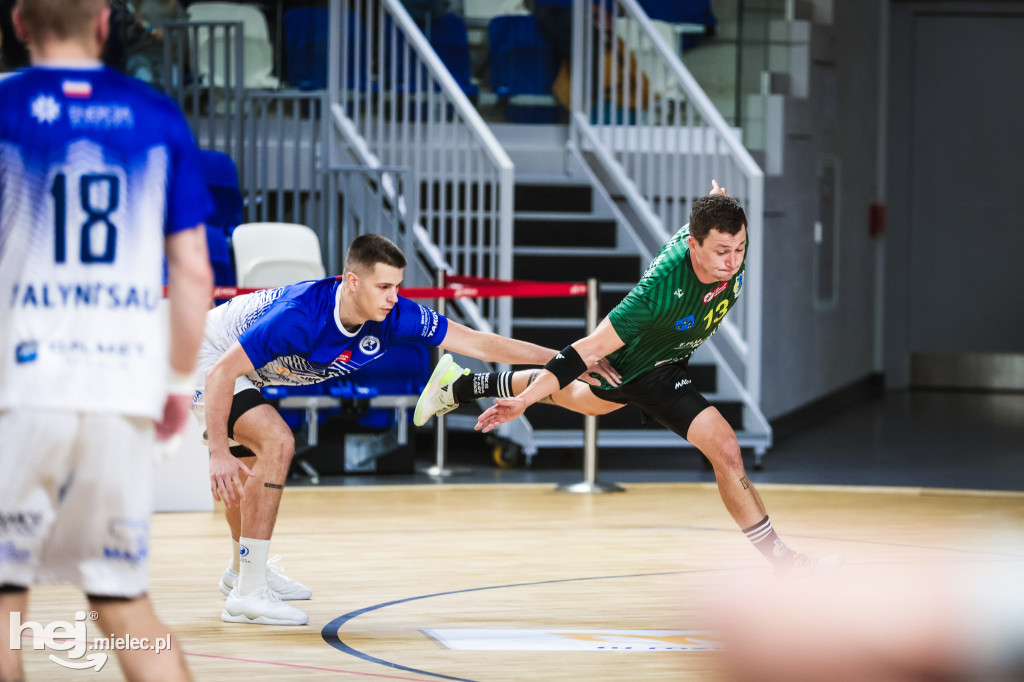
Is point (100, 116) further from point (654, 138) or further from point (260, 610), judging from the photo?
point (654, 138)

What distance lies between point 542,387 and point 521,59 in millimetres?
6346

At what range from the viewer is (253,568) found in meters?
4.31

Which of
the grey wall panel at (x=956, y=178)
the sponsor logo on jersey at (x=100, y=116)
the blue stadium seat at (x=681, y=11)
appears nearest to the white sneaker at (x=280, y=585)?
the sponsor logo on jersey at (x=100, y=116)

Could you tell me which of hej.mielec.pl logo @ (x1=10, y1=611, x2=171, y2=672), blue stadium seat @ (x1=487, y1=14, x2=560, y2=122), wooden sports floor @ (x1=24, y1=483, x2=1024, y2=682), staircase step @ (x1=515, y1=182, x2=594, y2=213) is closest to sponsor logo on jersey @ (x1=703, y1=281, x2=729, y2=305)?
wooden sports floor @ (x1=24, y1=483, x2=1024, y2=682)

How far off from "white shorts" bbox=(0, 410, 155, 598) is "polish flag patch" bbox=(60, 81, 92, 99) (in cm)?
52

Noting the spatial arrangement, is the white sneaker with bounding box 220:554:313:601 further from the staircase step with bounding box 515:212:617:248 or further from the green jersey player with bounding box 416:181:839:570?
the staircase step with bounding box 515:212:617:248

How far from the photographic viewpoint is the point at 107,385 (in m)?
2.20

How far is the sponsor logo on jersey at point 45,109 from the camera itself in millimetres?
2203

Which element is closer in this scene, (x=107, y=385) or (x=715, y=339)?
(x=107, y=385)

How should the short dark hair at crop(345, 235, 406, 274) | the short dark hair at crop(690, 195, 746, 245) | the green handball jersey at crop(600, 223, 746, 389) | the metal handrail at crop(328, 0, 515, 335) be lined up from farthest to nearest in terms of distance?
the metal handrail at crop(328, 0, 515, 335)
the green handball jersey at crop(600, 223, 746, 389)
the short dark hair at crop(690, 195, 746, 245)
the short dark hair at crop(345, 235, 406, 274)

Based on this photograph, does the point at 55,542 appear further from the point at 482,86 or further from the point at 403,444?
the point at 482,86

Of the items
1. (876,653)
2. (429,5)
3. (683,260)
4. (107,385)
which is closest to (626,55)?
(429,5)

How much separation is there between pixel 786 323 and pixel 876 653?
274 inches

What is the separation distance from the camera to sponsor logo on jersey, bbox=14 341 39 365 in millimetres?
2186
